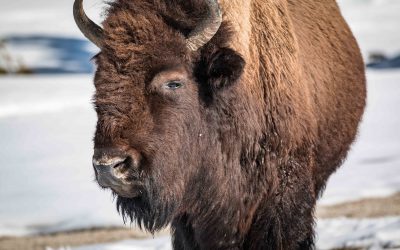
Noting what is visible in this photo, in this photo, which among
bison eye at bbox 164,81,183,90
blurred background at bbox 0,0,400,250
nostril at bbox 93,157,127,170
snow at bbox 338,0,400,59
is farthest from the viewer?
snow at bbox 338,0,400,59

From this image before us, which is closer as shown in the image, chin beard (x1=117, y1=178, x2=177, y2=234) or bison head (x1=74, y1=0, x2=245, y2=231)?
bison head (x1=74, y1=0, x2=245, y2=231)

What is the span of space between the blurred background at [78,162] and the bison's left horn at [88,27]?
0.23 metres

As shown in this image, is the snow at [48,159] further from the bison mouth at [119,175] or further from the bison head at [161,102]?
the bison mouth at [119,175]

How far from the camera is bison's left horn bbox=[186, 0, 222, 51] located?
4.76 m

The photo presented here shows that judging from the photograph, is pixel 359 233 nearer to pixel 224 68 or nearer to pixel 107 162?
pixel 224 68

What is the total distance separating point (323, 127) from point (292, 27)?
75cm

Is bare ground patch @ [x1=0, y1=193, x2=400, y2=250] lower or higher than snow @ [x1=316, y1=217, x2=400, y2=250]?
lower

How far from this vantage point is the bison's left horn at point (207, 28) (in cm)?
476

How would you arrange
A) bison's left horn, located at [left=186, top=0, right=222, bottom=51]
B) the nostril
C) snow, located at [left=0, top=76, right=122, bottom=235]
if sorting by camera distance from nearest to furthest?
the nostril
bison's left horn, located at [left=186, top=0, right=222, bottom=51]
snow, located at [left=0, top=76, right=122, bottom=235]

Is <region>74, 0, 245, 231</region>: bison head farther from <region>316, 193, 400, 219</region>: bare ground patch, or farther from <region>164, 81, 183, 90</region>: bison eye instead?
<region>316, 193, 400, 219</region>: bare ground patch

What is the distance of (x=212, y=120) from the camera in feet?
16.3

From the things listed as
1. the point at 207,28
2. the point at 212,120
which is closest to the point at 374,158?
the point at 212,120

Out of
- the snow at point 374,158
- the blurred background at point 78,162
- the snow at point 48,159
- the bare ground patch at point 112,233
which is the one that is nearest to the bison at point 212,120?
the blurred background at point 78,162

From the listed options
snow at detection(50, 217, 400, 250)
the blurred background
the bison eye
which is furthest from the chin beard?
snow at detection(50, 217, 400, 250)
